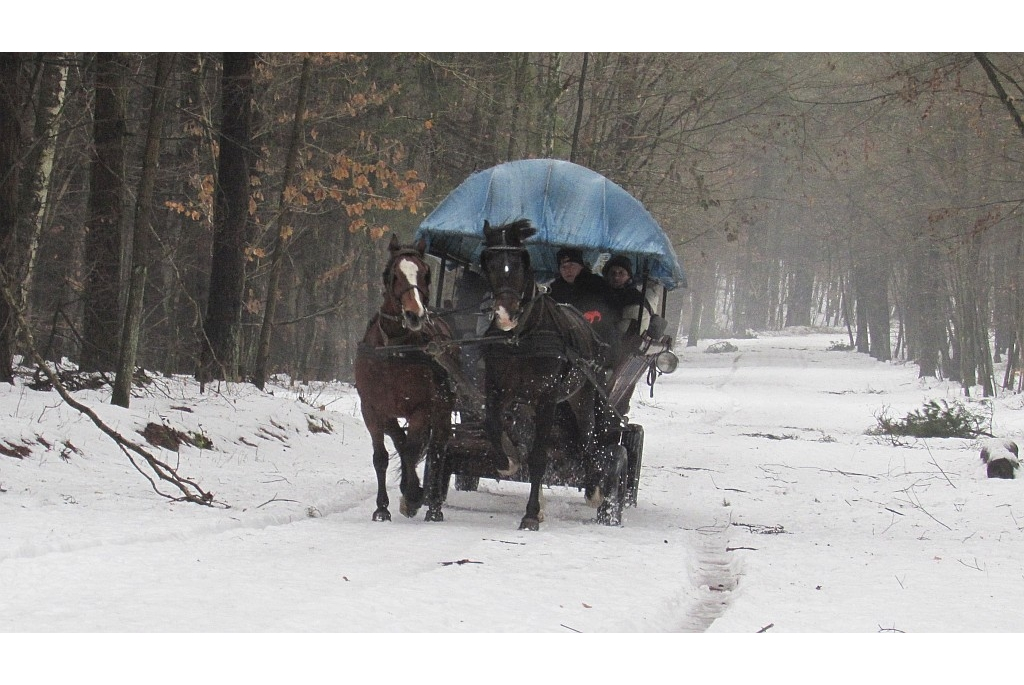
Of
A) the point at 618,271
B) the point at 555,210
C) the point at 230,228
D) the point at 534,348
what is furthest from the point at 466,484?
the point at 230,228

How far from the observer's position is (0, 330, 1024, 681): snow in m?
5.46

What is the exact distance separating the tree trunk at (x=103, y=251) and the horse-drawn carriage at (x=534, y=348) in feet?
17.4

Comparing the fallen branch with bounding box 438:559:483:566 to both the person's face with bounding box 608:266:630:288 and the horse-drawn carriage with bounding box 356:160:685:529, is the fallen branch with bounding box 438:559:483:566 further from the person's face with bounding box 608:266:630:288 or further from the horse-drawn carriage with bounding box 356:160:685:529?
the person's face with bounding box 608:266:630:288

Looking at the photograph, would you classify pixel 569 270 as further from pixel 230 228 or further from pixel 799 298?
pixel 799 298

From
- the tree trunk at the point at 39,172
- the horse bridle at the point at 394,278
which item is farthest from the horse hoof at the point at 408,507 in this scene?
the tree trunk at the point at 39,172

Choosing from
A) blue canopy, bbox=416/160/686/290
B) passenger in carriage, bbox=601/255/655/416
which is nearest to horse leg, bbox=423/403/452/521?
blue canopy, bbox=416/160/686/290

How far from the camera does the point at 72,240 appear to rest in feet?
55.1

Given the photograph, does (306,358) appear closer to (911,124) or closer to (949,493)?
(911,124)

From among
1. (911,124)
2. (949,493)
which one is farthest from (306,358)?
(949,493)

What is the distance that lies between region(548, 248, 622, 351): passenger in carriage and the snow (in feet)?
5.60

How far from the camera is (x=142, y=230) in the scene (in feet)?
39.7

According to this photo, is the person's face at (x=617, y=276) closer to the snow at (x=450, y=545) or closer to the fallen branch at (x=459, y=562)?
the snow at (x=450, y=545)

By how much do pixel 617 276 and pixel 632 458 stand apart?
1721 mm

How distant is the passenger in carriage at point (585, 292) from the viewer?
34.2 ft
